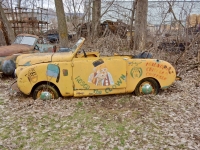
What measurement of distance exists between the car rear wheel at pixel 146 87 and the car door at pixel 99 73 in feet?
1.79

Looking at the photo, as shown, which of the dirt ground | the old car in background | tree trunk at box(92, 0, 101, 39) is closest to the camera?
the dirt ground

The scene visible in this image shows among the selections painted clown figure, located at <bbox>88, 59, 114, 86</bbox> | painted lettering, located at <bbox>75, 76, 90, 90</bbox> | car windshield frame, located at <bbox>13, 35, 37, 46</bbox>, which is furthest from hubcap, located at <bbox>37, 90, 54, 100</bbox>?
car windshield frame, located at <bbox>13, 35, 37, 46</bbox>

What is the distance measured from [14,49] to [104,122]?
240 inches

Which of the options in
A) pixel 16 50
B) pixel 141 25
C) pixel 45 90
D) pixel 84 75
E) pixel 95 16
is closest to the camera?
pixel 84 75

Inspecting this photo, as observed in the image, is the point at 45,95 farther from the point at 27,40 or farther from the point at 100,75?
the point at 27,40

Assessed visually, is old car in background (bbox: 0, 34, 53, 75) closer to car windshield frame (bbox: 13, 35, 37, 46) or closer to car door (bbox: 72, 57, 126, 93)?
car windshield frame (bbox: 13, 35, 37, 46)

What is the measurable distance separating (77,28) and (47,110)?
10308 millimetres

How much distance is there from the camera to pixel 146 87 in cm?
575

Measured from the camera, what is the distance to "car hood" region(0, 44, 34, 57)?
8.42 meters

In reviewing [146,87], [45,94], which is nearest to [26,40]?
[45,94]

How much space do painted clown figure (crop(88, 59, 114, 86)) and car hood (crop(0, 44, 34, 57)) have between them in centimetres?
464

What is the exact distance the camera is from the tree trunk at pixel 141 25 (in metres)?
11.1

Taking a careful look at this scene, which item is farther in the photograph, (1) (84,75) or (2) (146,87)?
(2) (146,87)

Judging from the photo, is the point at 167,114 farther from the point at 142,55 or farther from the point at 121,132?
the point at 142,55
